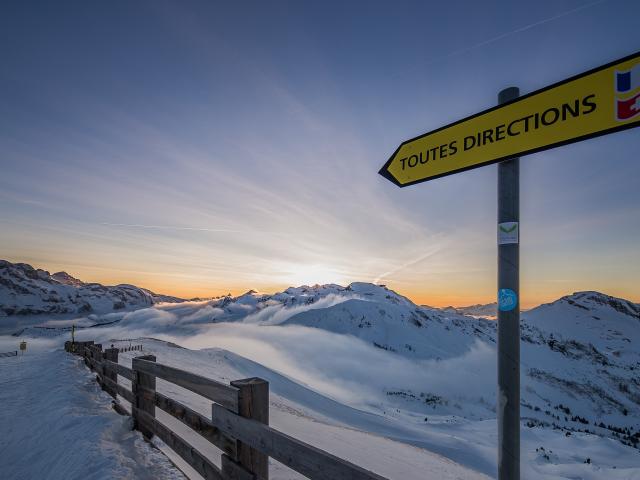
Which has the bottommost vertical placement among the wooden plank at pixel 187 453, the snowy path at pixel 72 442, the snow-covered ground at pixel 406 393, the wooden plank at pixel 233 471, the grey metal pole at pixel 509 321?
the snow-covered ground at pixel 406 393

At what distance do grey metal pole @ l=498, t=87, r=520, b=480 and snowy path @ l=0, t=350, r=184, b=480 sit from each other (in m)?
4.07

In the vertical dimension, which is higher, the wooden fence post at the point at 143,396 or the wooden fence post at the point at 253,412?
the wooden fence post at the point at 253,412

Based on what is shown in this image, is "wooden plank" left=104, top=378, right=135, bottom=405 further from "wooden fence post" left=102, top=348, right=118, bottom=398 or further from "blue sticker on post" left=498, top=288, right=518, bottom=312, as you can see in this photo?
"blue sticker on post" left=498, top=288, right=518, bottom=312

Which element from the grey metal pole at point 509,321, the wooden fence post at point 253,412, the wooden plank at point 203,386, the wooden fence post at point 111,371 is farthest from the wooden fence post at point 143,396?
the grey metal pole at point 509,321

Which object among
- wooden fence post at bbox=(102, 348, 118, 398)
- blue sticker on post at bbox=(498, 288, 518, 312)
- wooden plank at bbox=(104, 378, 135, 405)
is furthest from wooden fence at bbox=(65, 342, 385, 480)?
wooden fence post at bbox=(102, 348, 118, 398)

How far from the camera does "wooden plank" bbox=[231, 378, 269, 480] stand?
2.99 metres

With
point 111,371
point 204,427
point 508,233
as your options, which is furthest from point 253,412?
point 111,371

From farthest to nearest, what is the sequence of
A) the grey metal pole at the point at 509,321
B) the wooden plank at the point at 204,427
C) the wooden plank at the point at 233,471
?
the wooden plank at the point at 204,427 < the wooden plank at the point at 233,471 < the grey metal pole at the point at 509,321

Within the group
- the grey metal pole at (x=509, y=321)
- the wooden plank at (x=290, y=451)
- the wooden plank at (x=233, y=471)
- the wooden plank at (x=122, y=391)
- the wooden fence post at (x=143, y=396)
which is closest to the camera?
the wooden plank at (x=290, y=451)

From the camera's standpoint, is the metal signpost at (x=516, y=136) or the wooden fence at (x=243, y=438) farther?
the wooden fence at (x=243, y=438)

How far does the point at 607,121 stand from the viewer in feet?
6.48

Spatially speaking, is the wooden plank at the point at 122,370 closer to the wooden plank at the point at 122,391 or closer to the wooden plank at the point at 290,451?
the wooden plank at the point at 122,391

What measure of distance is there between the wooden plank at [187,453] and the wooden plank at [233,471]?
18cm

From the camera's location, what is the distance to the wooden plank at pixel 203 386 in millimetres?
3163
